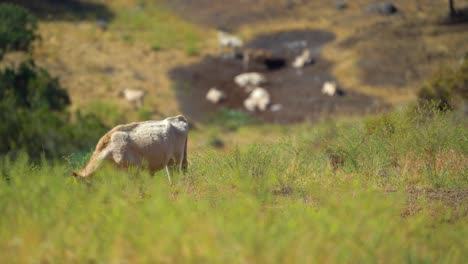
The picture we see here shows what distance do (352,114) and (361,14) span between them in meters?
15.8

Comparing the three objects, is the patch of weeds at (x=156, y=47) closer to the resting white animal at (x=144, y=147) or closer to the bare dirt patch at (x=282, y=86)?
the bare dirt patch at (x=282, y=86)

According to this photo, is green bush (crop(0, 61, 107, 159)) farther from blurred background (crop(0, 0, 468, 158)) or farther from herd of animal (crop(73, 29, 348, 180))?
herd of animal (crop(73, 29, 348, 180))

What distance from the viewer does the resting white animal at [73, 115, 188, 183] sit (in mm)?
8953

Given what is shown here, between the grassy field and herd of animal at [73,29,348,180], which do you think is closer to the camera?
the grassy field

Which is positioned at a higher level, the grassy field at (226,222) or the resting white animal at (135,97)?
the grassy field at (226,222)

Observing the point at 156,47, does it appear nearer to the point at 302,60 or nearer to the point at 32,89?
the point at 302,60

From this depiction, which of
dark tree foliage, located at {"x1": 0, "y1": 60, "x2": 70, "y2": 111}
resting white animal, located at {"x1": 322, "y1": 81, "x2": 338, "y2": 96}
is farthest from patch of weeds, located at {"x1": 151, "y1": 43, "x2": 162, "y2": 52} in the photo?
resting white animal, located at {"x1": 322, "y1": 81, "x2": 338, "y2": 96}

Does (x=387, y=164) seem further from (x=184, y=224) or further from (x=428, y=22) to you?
(x=428, y=22)

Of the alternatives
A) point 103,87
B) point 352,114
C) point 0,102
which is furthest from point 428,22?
point 0,102

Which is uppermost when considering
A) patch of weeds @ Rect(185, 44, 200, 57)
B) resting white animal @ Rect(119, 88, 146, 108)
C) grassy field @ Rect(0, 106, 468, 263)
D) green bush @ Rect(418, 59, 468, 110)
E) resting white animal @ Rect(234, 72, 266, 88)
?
grassy field @ Rect(0, 106, 468, 263)

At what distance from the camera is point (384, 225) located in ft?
18.5

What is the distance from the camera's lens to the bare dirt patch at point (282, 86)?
34438mm

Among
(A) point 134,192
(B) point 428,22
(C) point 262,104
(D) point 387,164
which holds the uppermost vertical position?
(A) point 134,192

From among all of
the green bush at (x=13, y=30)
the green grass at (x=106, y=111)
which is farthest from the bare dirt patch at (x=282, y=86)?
the green bush at (x=13, y=30)
